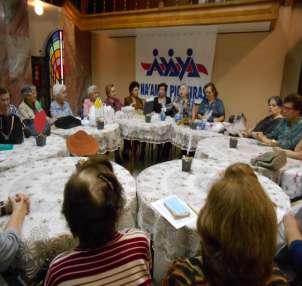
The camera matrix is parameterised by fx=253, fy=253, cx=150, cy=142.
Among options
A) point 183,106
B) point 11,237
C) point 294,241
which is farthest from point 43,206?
point 183,106

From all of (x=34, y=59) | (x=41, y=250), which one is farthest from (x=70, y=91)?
(x=41, y=250)

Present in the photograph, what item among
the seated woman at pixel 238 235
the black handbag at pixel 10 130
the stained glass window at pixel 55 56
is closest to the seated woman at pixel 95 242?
the seated woman at pixel 238 235

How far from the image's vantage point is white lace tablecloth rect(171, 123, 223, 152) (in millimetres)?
3127

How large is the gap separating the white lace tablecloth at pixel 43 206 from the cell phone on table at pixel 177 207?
Result: 24cm

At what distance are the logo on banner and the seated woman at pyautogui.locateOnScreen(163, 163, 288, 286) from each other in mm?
4551

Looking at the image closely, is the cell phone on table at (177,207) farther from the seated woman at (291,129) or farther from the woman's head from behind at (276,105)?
the woman's head from behind at (276,105)

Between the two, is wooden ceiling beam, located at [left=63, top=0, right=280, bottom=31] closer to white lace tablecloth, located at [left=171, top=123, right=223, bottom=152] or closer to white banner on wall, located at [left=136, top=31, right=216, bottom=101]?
white banner on wall, located at [left=136, top=31, right=216, bottom=101]

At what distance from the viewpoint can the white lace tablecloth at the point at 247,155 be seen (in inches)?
81.7

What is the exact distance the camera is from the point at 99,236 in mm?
797

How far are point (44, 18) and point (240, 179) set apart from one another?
6.76 meters

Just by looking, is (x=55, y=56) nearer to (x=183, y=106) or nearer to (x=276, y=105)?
(x=183, y=106)

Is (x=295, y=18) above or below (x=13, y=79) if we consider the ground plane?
above

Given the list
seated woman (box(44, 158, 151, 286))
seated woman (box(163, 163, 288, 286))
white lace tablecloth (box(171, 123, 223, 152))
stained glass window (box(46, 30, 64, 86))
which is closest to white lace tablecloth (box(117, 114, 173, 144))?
white lace tablecloth (box(171, 123, 223, 152))

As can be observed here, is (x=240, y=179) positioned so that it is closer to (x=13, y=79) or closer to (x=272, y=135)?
(x=272, y=135)
